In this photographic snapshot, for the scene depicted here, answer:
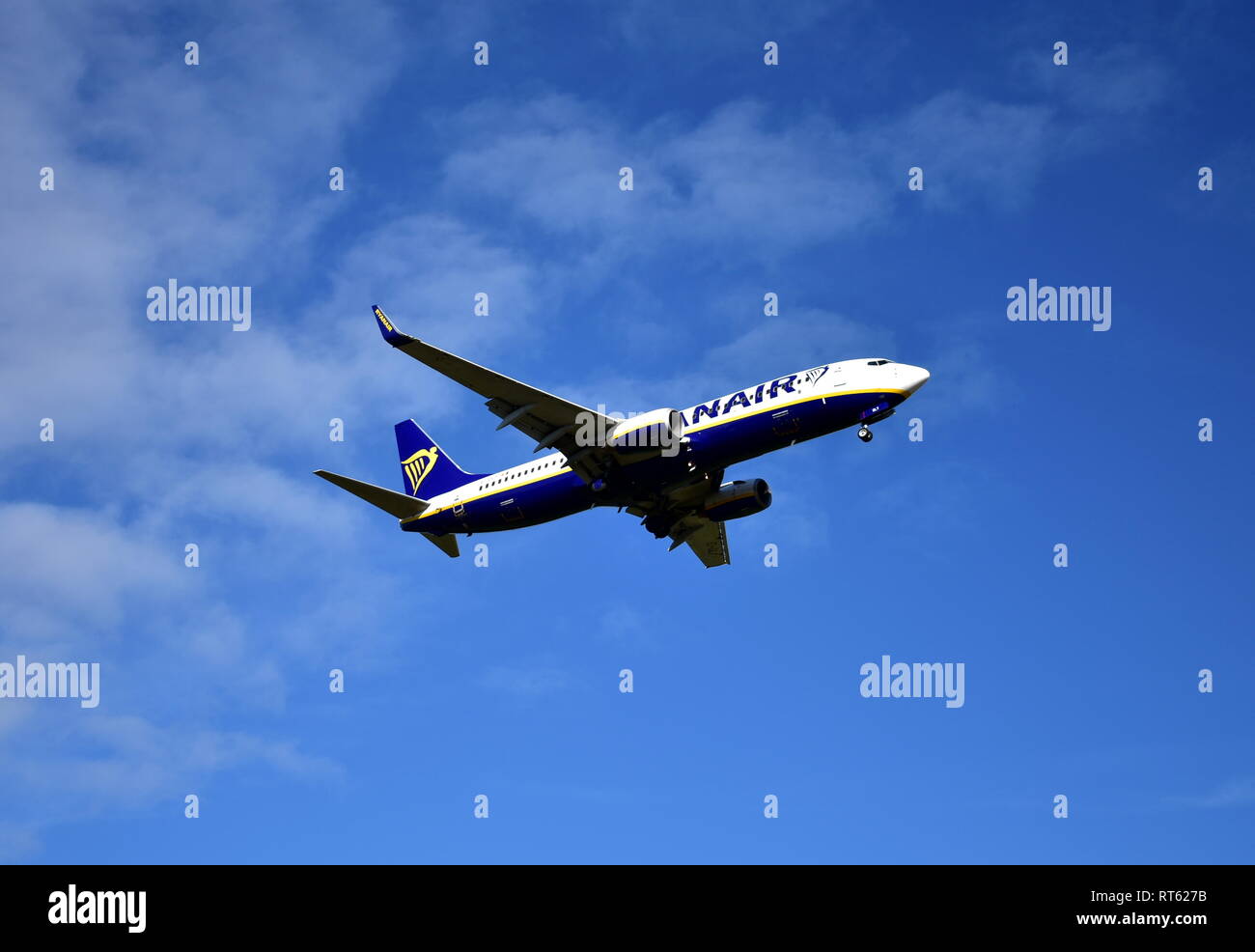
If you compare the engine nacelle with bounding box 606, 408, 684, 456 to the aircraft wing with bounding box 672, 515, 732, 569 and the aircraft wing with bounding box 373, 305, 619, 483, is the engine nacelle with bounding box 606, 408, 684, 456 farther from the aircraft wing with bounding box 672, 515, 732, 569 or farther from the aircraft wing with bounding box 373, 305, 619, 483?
the aircraft wing with bounding box 672, 515, 732, 569

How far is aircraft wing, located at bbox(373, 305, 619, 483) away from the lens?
58.5 meters

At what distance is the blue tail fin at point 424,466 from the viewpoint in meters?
72.5

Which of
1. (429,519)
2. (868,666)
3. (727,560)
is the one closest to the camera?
(868,666)

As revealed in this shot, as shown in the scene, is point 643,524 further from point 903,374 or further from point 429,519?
point 903,374

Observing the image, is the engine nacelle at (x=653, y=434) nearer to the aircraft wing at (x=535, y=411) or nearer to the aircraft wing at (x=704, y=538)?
the aircraft wing at (x=535, y=411)

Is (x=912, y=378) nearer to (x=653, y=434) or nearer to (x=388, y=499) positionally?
(x=653, y=434)

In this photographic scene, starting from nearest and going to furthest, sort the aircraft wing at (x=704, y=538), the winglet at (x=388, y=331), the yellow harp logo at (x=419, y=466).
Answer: the winglet at (x=388, y=331) → the aircraft wing at (x=704, y=538) → the yellow harp logo at (x=419, y=466)

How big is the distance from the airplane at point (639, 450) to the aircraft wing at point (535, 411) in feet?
0.18

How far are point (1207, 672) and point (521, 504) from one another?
34.8 metres

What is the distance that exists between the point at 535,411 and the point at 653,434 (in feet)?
19.3

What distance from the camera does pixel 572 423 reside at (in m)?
61.8

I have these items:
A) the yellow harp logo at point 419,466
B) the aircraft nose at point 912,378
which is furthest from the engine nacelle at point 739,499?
the yellow harp logo at point 419,466

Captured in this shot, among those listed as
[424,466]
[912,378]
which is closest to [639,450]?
[912,378]
